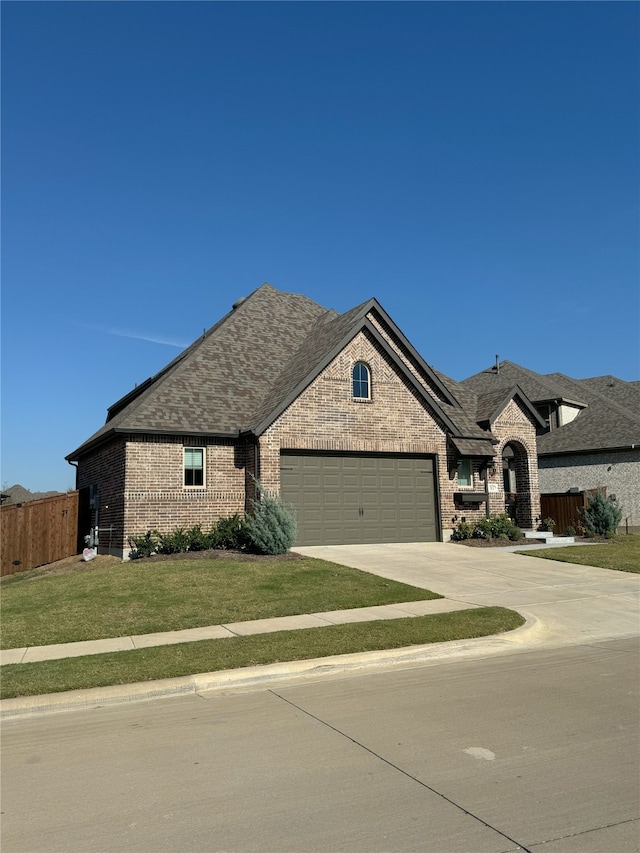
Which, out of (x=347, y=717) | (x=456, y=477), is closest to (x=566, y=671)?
(x=347, y=717)

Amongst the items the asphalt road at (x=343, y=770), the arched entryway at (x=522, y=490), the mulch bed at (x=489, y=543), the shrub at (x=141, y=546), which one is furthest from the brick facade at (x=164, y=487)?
the asphalt road at (x=343, y=770)

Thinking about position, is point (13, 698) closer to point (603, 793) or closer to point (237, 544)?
point (603, 793)

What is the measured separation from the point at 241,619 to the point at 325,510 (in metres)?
9.02

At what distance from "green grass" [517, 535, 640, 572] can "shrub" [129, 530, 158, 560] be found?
10.3 metres

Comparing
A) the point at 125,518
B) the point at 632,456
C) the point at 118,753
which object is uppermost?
the point at 632,456

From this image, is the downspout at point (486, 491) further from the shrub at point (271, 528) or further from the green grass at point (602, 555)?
the shrub at point (271, 528)

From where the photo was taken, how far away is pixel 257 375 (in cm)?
2239

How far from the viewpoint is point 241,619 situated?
1119 cm

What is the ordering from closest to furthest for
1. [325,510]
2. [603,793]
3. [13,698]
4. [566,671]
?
[603,793] → [13,698] → [566,671] → [325,510]

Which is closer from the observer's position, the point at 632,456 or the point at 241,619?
the point at 241,619

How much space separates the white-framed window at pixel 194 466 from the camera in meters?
19.3

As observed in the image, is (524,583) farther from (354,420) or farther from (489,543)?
(354,420)

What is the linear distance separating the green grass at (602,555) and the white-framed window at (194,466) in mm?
9488

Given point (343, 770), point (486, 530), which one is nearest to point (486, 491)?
point (486, 530)
